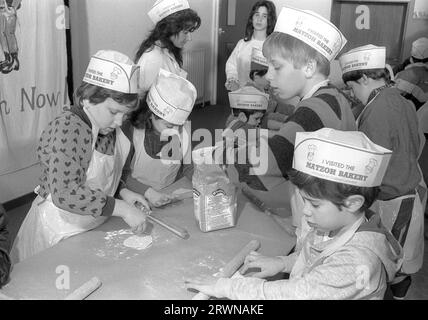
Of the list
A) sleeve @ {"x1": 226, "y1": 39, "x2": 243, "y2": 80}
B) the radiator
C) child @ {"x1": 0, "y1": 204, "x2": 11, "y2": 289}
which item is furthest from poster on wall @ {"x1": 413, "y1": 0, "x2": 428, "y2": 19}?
child @ {"x1": 0, "y1": 204, "x2": 11, "y2": 289}

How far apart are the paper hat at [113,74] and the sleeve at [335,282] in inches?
26.3

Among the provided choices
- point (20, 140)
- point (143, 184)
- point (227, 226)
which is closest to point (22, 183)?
point (20, 140)

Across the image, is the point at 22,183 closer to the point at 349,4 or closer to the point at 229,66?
the point at 229,66

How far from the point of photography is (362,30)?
4.17 m

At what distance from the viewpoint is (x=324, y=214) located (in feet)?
3.02

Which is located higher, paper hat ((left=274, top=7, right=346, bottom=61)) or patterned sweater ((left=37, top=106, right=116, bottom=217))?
paper hat ((left=274, top=7, right=346, bottom=61))

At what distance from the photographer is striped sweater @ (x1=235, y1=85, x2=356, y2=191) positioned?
1147 mm

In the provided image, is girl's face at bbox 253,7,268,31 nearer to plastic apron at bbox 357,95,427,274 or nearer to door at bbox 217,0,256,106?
door at bbox 217,0,256,106

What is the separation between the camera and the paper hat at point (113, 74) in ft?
4.04

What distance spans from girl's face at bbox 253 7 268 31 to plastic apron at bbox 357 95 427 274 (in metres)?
1.82

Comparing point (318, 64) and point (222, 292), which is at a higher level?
point (318, 64)

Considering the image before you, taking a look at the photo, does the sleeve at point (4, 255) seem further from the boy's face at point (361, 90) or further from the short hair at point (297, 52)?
the boy's face at point (361, 90)

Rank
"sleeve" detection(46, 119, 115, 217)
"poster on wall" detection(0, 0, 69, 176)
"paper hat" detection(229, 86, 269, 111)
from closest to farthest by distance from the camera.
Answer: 1. "sleeve" detection(46, 119, 115, 217)
2. "paper hat" detection(229, 86, 269, 111)
3. "poster on wall" detection(0, 0, 69, 176)
